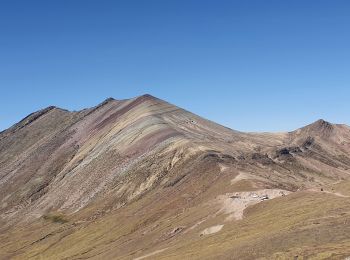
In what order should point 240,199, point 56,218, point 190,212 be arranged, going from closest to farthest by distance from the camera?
point 240,199
point 190,212
point 56,218

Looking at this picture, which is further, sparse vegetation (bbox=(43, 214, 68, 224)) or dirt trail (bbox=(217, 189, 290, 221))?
Result: sparse vegetation (bbox=(43, 214, 68, 224))

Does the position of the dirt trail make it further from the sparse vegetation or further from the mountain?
the sparse vegetation

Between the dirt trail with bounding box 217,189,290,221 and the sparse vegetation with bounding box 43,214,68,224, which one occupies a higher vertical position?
the sparse vegetation with bounding box 43,214,68,224

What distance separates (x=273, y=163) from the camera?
183875 mm

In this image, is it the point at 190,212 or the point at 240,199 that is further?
the point at 190,212

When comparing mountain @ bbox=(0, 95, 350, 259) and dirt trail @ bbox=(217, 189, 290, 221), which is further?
dirt trail @ bbox=(217, 189, 290, 221)

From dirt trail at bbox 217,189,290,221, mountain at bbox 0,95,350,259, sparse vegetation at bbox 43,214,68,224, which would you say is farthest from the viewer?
sparse vegetation at bbox 43,214,68,224

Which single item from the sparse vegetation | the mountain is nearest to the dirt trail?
the mountain

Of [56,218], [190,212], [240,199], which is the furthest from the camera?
[56,218]

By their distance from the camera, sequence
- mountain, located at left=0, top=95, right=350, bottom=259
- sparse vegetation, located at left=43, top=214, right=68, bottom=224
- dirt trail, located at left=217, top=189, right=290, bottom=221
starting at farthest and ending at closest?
sparse vegetation, located at left=43, top=214, right=68, bottom=224, dirt trail, located at left=217, top=189, right=290, bottom=221, mountain, located at left=0, top=95, right=350, bottom=259

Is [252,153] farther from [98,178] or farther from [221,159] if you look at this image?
[98,178]

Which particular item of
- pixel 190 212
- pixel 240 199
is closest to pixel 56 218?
pixel 190 212

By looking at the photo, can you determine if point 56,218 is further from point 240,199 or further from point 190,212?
point 240,199

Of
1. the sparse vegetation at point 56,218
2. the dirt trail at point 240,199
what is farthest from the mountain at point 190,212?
the sparse vegetation at point 56,218
